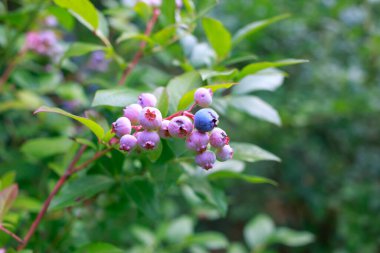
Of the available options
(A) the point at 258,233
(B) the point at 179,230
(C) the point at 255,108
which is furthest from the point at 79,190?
(A) the point at 258,233

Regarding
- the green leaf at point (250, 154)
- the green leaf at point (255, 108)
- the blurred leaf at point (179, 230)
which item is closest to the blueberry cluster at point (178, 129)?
the green leaf at point (250, 154)

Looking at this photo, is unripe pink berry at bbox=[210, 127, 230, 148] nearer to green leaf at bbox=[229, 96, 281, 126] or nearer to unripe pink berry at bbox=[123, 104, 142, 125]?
unripe pink berry at bbox=[123, 104, 142, 125]

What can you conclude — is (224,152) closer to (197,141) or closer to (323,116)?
(197,141)

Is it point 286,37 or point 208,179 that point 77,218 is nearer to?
point 208,179

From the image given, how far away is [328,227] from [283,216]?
0.54 m

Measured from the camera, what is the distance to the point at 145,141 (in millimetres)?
487

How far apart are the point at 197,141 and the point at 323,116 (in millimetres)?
1709

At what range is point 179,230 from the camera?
4.49 feet

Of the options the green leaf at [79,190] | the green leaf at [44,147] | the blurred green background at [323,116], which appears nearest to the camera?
the green leaf at [79,190]

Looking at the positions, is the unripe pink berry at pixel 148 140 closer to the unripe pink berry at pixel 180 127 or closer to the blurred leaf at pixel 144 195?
the unripe pink berry at pixel 180 127

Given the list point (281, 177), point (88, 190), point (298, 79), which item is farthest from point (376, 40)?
point (88, 190)

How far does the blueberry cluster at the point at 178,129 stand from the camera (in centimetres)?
48

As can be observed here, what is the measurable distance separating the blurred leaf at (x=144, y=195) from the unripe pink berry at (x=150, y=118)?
0.72 ft

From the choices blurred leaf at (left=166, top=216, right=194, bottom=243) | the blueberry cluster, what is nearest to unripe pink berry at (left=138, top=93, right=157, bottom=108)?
the blueberry cluster
